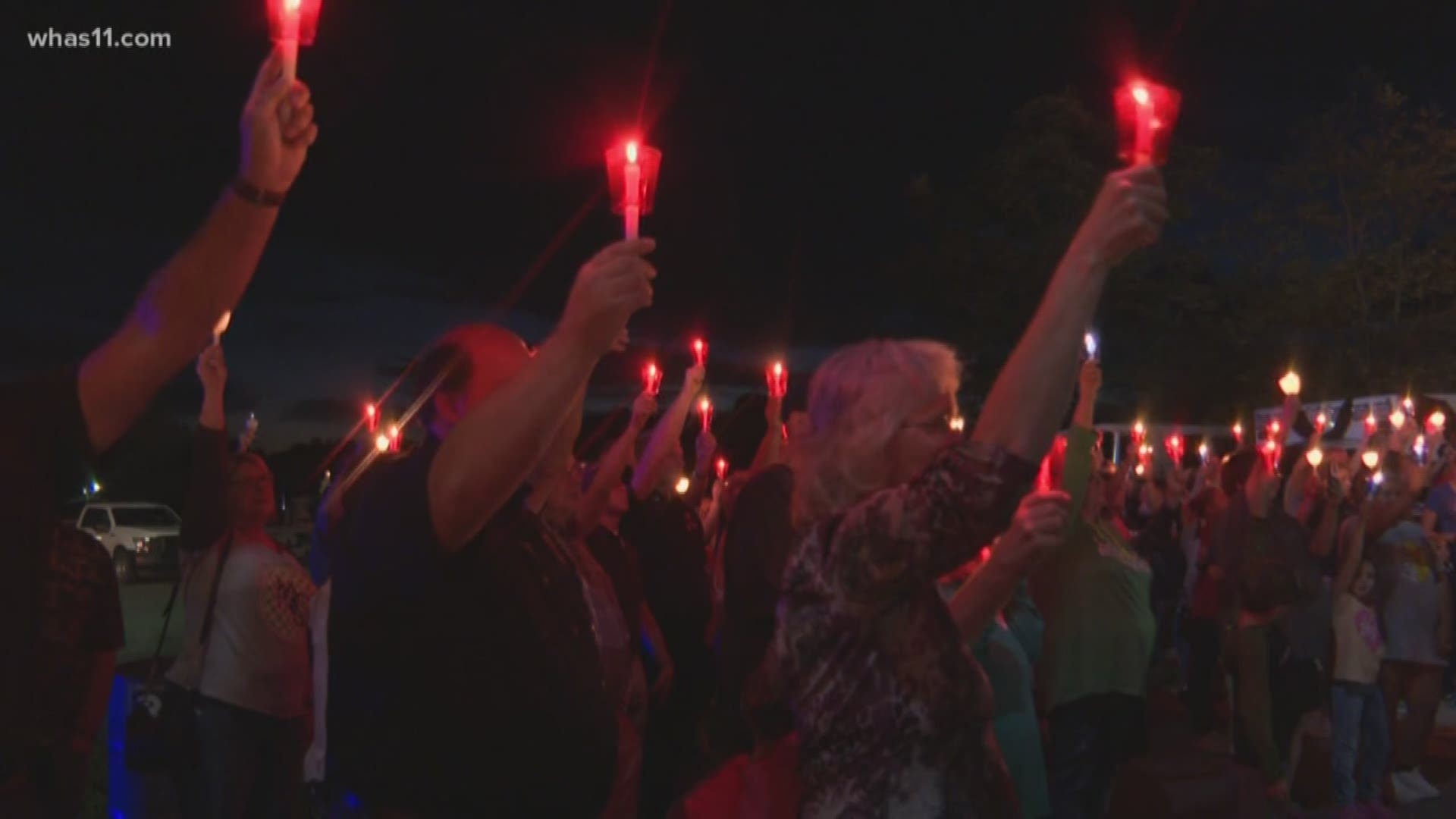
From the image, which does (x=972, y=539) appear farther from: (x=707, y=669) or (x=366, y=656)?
(x=707, y=669)

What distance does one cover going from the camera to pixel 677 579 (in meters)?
8.83

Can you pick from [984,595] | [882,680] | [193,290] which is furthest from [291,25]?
[984,595]

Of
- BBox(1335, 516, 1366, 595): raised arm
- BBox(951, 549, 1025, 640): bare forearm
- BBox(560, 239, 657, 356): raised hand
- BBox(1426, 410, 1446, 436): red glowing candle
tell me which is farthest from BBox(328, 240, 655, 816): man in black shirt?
BBox(1426, 410, 1446, 436): red glowing candle

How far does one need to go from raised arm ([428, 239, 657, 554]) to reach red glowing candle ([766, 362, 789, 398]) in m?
6.49

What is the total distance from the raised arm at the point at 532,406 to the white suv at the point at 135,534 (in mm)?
28947

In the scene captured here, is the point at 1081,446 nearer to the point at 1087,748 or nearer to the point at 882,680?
the point at 882,680

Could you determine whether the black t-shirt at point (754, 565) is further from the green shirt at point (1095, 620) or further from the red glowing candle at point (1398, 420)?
the red glowing candle at point (1398, 420)

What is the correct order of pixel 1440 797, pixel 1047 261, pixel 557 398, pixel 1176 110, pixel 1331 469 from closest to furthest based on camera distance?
pixel 557 398 < pixel 1176 110 < pixel 1440 797 < pixel 1331 469 < pixel 1047 261

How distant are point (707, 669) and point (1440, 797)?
16.6 ft

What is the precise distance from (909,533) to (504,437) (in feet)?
2.58

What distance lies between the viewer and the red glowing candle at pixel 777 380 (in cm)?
878

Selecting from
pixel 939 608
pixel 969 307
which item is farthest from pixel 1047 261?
pixel 939 608

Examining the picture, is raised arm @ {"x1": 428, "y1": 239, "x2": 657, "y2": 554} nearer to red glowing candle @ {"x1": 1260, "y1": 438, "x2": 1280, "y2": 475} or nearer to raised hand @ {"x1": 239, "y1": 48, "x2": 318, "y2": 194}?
raised hand @ {"x1": 239, "y1": 48, "x2": 318, "y2": 194}

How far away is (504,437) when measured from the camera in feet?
7.09
